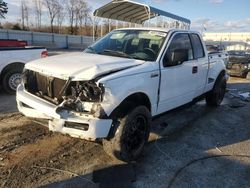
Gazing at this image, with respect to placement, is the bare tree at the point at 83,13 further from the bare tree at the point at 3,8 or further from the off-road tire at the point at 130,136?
the off-road tire at the point at 130,136

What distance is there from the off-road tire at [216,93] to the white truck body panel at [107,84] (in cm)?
206

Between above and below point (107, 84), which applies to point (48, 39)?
below

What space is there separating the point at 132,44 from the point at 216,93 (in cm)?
330

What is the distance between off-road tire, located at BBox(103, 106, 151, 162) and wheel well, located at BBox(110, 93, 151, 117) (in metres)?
0.08

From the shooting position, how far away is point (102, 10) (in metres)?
14.3

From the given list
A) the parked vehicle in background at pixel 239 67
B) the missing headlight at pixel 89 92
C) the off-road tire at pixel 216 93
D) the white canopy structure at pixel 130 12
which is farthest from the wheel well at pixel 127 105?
the parked vehicle in background at pixel 239 67

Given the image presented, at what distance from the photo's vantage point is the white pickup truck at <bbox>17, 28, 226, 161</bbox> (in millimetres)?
4047

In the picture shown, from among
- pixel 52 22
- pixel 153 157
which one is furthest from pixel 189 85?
pixel 52 22

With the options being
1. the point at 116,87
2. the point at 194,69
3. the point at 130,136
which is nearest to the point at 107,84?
the point at 116,87

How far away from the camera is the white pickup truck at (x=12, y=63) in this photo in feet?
27.0

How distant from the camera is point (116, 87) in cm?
413

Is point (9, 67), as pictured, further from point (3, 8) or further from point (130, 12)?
point (3, 8)

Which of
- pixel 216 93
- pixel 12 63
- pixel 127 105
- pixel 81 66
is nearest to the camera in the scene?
pixel 81 66

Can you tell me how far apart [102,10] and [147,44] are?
940cm
